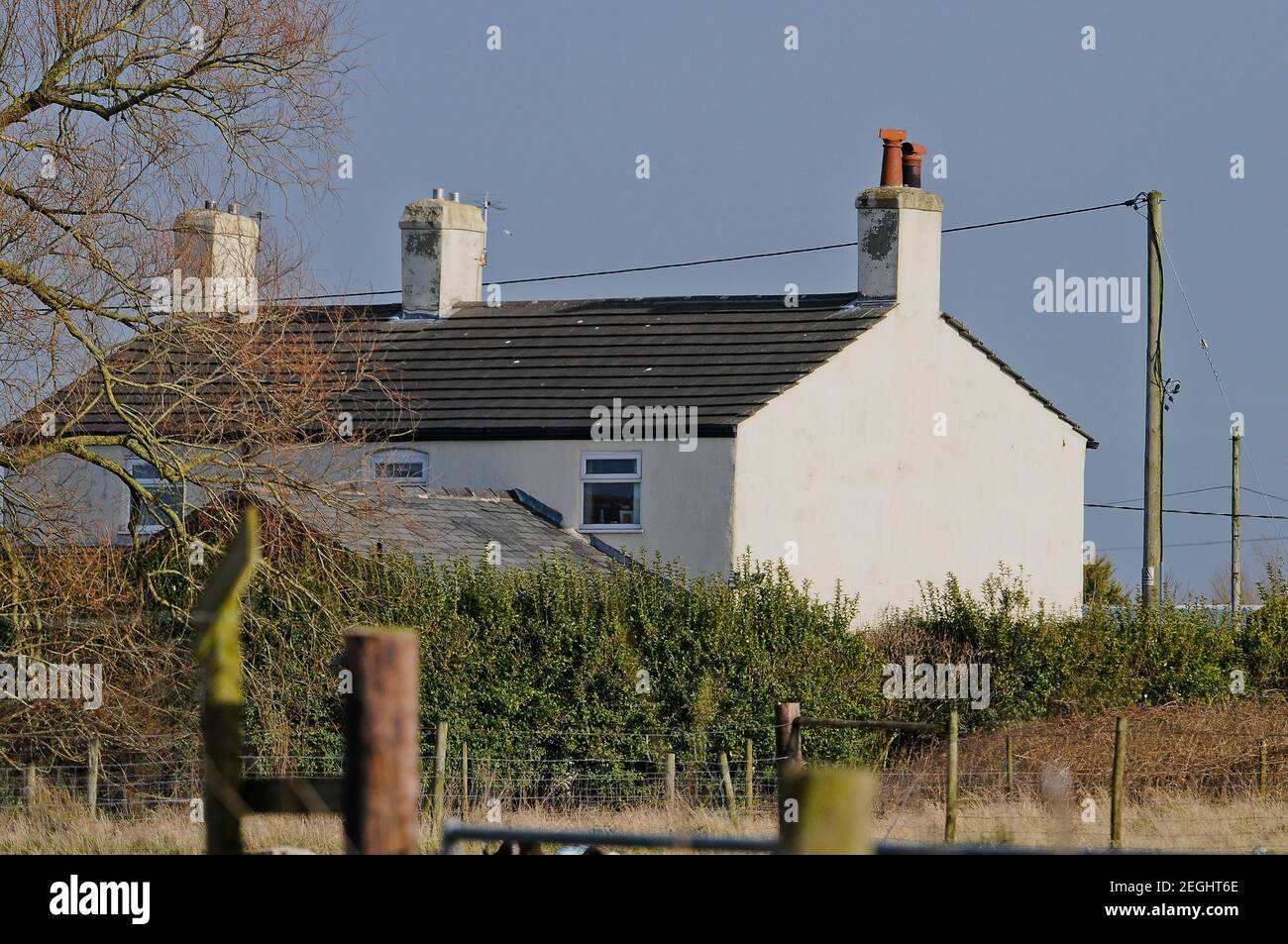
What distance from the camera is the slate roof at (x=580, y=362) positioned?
28.5 meters

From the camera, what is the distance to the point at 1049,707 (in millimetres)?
25250

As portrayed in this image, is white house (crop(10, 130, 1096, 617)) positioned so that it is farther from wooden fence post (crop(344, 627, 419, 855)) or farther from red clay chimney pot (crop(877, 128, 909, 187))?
wooden fence post (crop(344, 627, 419, 855))

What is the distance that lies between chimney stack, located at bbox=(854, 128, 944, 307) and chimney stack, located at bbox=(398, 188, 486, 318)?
7.98m

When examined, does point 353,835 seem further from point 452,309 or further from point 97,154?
point 452,309

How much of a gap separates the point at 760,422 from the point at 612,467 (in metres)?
2.67

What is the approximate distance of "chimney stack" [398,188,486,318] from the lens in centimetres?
3356

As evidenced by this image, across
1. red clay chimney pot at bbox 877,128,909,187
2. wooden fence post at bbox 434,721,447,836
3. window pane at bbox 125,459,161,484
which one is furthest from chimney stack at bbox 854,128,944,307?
wooden fence post at bbox 434,721,447,836

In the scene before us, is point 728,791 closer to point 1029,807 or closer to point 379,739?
point 1029,807

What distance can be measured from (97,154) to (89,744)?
259 inches

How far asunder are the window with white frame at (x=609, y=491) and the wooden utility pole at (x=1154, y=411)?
28.4ft

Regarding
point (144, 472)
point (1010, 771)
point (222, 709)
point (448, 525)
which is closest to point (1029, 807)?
point (1010, 771)

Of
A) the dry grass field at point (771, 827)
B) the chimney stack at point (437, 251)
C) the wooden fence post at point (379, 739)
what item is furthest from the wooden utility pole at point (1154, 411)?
the wooden fence post at point (379, 739)

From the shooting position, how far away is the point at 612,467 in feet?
93.5
